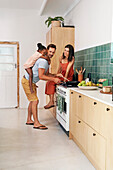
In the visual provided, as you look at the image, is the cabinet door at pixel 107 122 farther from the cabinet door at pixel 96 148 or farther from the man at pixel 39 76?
the man at pixel 39 76

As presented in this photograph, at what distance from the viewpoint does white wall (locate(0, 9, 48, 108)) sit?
6211 mm

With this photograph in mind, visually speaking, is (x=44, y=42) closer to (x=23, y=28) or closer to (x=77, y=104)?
(x=23, y=28)

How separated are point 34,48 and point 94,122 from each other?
4.12 metres

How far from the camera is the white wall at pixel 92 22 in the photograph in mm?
3529

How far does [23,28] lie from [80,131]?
157 inches

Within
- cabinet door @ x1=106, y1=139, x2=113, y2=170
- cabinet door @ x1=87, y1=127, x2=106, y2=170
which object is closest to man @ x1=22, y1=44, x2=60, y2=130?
cabinet door @ x1=87, y1=127, x2=106, y2=170

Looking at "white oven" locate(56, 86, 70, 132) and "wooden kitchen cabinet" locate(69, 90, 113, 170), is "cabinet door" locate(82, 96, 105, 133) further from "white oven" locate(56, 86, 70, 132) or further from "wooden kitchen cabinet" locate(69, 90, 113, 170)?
"white oven" locate(56, 86, 70, 132)

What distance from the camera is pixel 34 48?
6.37 metres

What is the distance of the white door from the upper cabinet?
146 cm

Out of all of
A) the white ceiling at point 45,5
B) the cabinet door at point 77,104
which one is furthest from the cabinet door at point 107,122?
the white ceiling at point 45,5

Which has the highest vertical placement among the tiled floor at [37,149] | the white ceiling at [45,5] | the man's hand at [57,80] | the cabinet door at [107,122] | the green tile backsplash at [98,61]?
the white ceiling at [45,5]

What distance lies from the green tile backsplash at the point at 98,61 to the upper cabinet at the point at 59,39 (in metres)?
0.54

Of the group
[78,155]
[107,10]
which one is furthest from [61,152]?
[107,10]

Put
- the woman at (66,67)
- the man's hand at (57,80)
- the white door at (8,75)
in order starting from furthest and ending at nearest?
the white door at (8,75) → the woman at (66,67) → the man's hand at (57,80)
